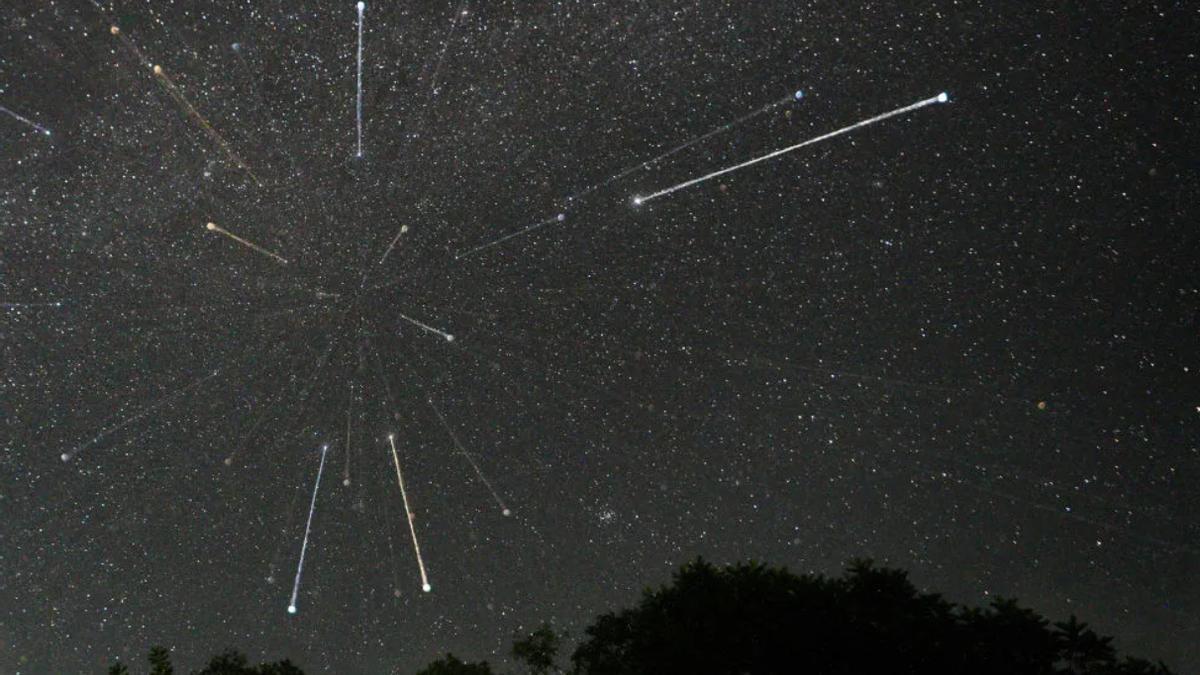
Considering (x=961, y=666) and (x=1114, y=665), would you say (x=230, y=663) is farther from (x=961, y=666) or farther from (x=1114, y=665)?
(x=1114, y=665)

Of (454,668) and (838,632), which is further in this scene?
(454,668)

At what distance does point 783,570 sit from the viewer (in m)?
13.2

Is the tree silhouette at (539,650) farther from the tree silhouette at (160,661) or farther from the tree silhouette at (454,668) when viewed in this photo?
the tree silhouette at (160,661)

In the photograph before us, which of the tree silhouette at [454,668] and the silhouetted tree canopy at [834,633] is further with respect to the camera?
the tree silhouette at [454,668]

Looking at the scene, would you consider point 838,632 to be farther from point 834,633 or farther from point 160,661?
point 160,661

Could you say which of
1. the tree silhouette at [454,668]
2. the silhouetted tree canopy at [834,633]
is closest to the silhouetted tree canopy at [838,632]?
the silhouetted tree canopy at [834,633]

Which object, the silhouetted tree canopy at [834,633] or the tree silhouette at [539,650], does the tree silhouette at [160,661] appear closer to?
the silhouetted tree canopy at [834,633]

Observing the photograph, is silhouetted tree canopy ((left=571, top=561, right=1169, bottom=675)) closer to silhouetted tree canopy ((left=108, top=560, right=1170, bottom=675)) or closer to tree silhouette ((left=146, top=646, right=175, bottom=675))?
silhouetted tree canopy ((left=108, top=560, right=1170, bottom=675))

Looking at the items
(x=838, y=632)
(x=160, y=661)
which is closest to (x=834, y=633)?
(x=838, y=632)

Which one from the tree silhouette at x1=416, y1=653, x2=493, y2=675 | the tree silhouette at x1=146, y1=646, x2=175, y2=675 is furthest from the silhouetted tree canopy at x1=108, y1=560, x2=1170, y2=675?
the tree silhouette at x1=416, y1=653, x2=493, y2=675

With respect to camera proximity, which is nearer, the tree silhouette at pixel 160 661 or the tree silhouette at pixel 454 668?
the tree silhouette at pixel 160 661

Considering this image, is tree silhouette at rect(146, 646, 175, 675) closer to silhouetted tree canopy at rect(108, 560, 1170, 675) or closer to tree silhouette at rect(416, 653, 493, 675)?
silhouetted tree canopy at rect(108, 560, 1170, 675)

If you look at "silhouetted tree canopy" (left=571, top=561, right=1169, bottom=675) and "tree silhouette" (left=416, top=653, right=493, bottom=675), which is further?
"tree silhouette" (left=416, top=653, right=493, bottom=675)

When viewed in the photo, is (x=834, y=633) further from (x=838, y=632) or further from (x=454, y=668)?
(x=454, y=668)
